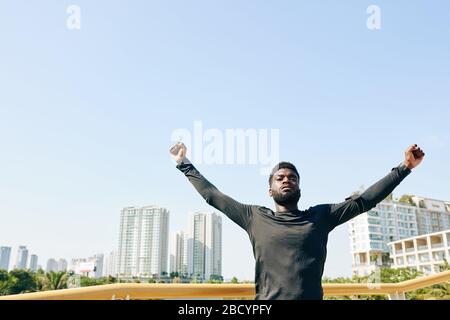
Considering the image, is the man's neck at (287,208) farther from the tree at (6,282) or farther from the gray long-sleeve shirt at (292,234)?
the tree at (6,282)

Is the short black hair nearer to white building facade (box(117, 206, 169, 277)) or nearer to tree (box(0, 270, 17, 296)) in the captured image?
tree (box(0, 270, 17, 296))

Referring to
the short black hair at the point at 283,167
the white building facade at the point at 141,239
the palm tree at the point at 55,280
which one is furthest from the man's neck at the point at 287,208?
the white building facade at the point at 141,239

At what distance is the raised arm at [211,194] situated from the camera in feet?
7.95

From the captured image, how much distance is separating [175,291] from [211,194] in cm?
83

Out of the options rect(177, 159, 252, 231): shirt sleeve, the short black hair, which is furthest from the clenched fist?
rect(177, 159, 252, 231): shirt sleeve

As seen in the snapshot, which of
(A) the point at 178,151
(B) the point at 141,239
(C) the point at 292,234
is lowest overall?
(C) the point at 292,234

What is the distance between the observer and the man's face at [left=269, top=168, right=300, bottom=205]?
7.80 feet

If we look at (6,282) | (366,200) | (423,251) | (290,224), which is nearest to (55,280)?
(6,282)

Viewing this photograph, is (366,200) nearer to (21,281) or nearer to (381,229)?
(21,281)

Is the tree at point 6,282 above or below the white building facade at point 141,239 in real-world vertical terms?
below

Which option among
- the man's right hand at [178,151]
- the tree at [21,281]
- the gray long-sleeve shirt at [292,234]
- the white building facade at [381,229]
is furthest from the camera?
the white building facade at [381,229]

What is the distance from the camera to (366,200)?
7.79 feet
